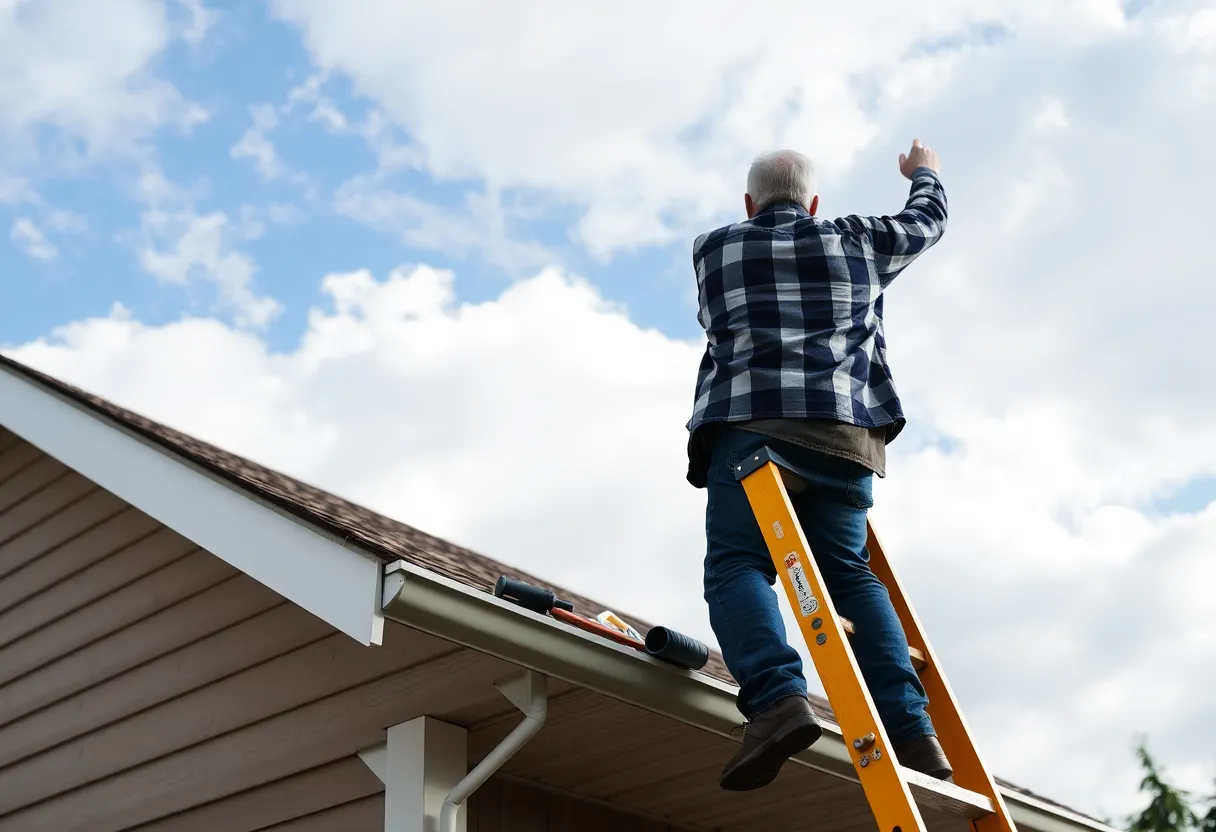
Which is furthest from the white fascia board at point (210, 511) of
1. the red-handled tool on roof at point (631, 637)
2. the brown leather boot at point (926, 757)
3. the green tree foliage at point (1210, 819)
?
the green tree foliage at point (1210, 819)

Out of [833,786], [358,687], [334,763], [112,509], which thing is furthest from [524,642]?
[112,509]

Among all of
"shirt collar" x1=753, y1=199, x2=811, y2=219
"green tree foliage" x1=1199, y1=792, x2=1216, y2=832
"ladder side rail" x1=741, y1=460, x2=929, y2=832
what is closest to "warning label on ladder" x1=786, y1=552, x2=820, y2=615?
"ladder side rail" x1=741, y1=460, x2=929, y2=832

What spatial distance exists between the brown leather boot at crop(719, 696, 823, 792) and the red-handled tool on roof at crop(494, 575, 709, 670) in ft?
2.71

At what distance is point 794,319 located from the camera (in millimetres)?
3689

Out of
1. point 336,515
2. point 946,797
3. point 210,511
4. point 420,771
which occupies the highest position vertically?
point 336,515

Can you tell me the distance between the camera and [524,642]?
3.88 meters

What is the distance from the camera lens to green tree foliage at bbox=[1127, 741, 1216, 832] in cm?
2161

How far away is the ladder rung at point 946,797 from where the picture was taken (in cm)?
312

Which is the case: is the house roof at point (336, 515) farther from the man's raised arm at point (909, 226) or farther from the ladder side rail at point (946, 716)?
the man's raised arm at point (909, 226)

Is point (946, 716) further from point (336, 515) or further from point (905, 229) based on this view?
point (336, 515)

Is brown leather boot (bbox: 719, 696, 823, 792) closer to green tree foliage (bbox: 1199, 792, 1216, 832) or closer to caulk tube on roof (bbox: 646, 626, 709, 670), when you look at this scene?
caulk tube on roof (bbox: 646, 626, 709, 670)

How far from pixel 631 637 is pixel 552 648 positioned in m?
0.34

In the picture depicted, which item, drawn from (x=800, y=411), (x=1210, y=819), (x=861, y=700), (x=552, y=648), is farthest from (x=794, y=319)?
(x=1210, y=819)

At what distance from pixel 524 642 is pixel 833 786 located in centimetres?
183
